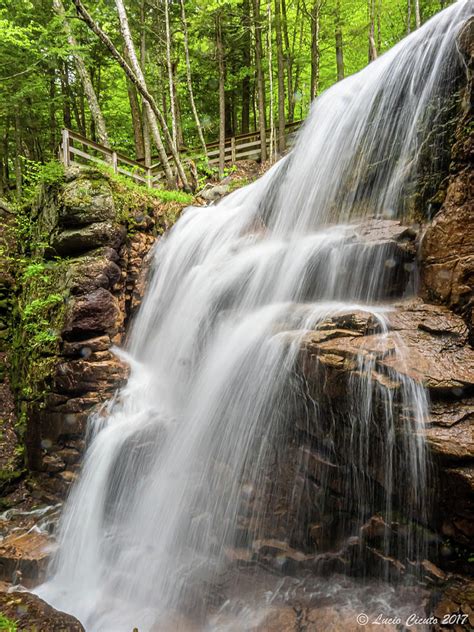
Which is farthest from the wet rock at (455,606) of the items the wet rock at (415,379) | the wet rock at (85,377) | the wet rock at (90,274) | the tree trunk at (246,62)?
the tree trunk at (246,62)

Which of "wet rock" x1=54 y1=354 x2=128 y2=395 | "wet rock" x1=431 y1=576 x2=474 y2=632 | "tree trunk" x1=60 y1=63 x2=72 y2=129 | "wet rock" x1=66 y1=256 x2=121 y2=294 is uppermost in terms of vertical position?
"tree trunk" x1=60 y1=63 x2=72 y2=129

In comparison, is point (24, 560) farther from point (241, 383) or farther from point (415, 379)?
point (415, 379)

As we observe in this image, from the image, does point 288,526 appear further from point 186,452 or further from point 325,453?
point 186,452

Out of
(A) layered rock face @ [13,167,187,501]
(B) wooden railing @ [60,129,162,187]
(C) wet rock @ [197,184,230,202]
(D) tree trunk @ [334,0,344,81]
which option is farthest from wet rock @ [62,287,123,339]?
(D) tree trunk @ [334,0,344,81]

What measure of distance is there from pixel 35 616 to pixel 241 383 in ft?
9.25

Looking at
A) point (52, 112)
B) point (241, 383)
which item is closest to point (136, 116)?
point (52, 112)

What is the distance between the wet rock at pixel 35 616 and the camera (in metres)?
3.20

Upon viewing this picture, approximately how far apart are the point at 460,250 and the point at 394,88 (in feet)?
11.9

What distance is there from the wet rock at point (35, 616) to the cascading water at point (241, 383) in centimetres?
49

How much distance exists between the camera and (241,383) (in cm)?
445

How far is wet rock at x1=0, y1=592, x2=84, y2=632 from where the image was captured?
10.5ft

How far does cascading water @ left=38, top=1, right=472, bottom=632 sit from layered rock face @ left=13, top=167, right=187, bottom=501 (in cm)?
45

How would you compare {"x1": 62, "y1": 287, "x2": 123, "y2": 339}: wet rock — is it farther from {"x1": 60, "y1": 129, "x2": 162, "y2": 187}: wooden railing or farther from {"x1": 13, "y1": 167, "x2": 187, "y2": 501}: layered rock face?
{"x1": 60, "y1": 129, "x2": 162, "y2": 187}: wooden railing

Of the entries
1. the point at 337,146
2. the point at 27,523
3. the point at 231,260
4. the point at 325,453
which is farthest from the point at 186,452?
the point at 337,146
